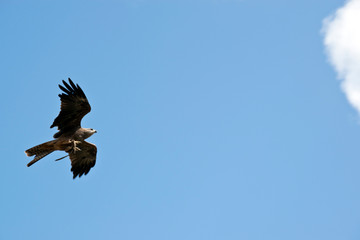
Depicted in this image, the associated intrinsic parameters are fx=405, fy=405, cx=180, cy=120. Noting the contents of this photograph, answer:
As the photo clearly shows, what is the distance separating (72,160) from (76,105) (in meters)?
2.44

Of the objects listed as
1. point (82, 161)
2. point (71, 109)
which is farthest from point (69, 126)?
point (82, 161)

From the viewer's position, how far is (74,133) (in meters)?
12.1

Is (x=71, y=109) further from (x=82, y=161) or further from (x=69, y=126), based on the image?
(x=82, y=161)

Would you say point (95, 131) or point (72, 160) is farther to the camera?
point (72, 160)

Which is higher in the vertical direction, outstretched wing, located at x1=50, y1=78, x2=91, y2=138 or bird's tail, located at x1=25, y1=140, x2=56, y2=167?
outstretched wing, located at x1=50, y1=78, x2=91, y2=138

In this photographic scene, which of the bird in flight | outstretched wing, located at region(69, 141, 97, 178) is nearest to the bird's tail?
the bird in flight

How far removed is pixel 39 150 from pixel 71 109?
1488mm

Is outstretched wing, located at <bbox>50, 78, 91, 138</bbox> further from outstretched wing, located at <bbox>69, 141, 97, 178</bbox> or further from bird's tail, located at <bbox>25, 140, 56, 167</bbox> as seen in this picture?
outstretched wing, located at <bbox>69, 141, 97, 178</bbox>

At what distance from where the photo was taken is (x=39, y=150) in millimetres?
11672

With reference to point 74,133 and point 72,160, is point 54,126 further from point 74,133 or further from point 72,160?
point 72,160

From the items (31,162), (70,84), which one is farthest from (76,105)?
(31,162)

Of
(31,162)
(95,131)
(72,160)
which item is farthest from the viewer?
(72,160)

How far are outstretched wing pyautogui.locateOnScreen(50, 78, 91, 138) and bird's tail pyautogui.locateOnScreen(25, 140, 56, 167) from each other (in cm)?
40

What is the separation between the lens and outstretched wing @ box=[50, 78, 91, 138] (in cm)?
1171
